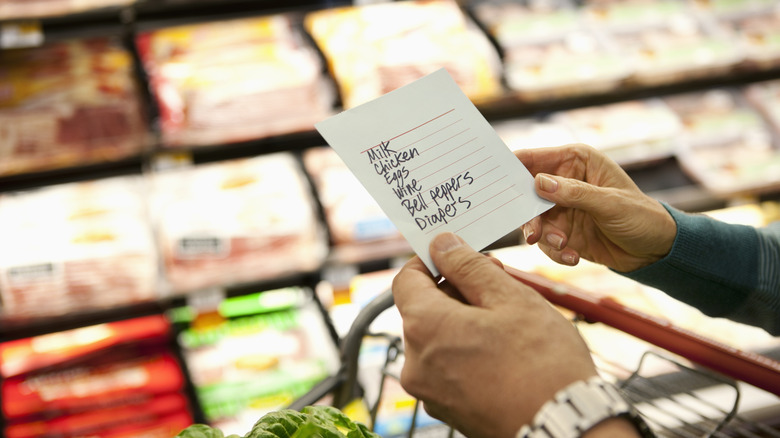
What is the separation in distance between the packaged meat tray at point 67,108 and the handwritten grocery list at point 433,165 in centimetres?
134

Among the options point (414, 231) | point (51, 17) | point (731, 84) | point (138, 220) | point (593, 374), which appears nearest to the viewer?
point (593, 374)

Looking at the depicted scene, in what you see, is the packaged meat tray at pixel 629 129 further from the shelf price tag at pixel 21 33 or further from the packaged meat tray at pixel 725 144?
the shelf price tag at pixel 21 33

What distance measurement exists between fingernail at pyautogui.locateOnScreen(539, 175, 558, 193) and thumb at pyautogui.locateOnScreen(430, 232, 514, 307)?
17 cm

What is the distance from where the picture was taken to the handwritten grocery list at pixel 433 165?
84 cm

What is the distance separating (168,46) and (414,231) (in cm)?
170

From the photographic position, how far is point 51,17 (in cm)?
184

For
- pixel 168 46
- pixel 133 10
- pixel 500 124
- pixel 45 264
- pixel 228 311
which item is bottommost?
pixel 228 311

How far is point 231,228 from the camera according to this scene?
2.05 metres

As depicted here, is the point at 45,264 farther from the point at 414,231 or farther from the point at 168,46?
the point at 414,231

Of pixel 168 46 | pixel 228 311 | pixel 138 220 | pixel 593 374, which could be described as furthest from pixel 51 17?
pixel 593 374

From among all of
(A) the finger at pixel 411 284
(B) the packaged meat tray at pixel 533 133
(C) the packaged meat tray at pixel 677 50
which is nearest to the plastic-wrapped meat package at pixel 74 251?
(B) the packaged meat tray at pixel 533 133

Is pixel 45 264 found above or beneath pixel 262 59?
beneath

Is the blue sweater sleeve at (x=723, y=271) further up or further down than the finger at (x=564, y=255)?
further down

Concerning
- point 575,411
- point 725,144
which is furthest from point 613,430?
point 725,144
